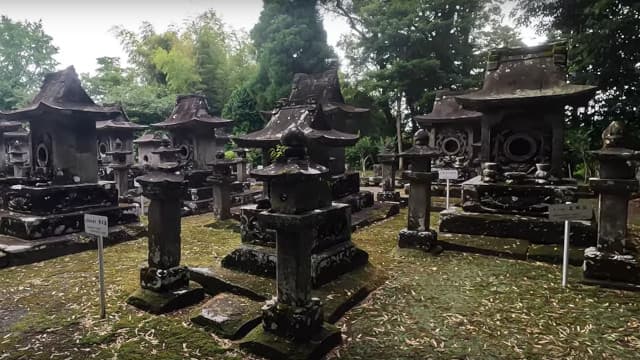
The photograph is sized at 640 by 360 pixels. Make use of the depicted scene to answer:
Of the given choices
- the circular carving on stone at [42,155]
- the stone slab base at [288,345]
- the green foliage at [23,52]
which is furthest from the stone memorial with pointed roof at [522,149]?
the green foliage at [23,52]

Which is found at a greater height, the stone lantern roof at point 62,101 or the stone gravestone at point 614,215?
the stone lantern roof at point 62,101

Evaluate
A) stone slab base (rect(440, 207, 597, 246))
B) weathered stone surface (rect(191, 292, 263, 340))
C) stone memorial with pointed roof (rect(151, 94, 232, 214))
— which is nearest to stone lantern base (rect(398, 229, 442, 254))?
stone slab base (rect(440, 207, 597, 246))

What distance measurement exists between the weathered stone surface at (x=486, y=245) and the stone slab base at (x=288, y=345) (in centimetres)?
454

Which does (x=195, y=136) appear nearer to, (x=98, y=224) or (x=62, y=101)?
(x=62, y=101)

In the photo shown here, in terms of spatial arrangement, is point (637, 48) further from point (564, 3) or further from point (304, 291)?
point (304, 291)

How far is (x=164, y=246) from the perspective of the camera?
5.33m

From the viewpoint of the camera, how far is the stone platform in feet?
15.0

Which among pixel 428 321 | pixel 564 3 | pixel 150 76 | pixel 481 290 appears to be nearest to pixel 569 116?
pixel 564 3

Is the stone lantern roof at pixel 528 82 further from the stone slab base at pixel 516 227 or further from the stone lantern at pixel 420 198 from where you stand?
the stone slab base at pixel 516 227

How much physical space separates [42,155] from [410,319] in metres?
9.73

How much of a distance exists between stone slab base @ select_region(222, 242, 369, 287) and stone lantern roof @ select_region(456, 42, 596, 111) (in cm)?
525

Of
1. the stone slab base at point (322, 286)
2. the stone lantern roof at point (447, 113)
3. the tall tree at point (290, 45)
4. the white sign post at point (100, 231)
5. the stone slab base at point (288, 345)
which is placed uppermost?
the tall tree at point (290, 45)

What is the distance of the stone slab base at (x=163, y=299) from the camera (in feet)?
16.6

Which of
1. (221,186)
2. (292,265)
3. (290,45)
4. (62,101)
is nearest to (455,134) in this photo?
(221,186)
